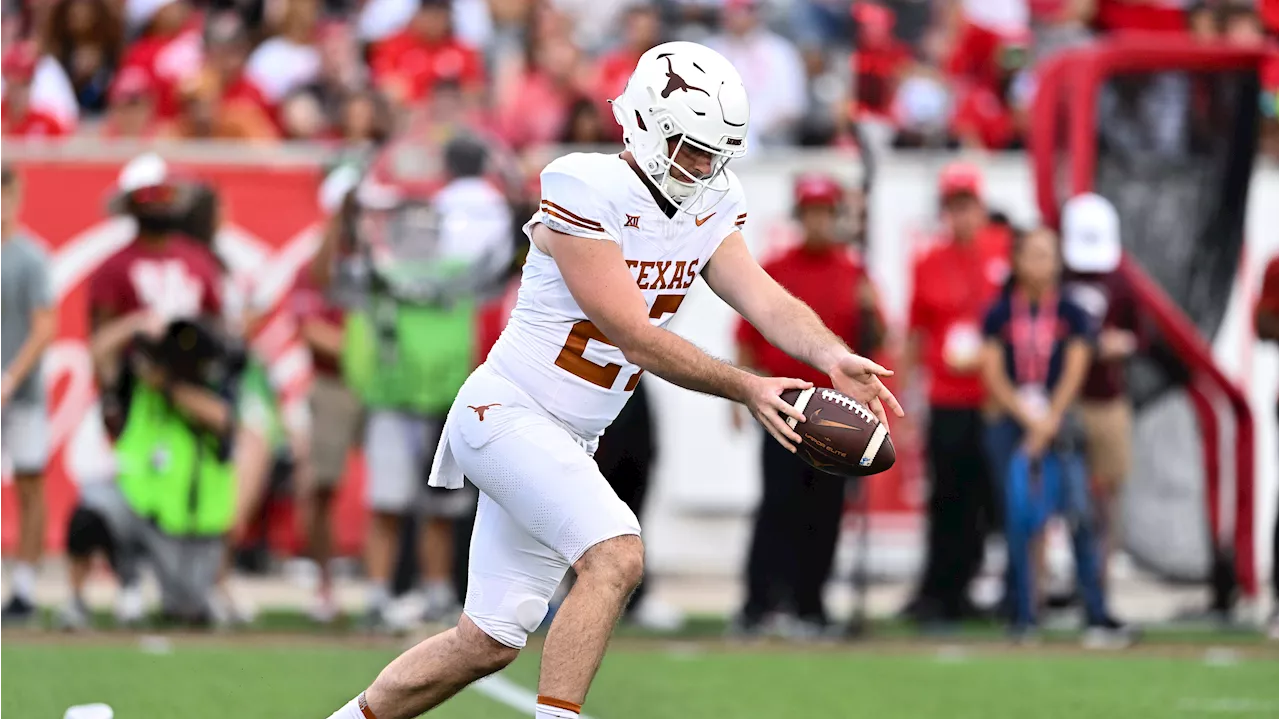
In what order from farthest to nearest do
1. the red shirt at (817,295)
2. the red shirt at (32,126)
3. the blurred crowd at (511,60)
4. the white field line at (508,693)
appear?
1. the blurred crowd at (511,60)
2. the red shirt at (32,126)
3. the red shirt at (817,295)
4. the white field line at (508,693)

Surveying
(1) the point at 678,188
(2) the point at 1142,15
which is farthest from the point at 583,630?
(2) the point at 1142,15

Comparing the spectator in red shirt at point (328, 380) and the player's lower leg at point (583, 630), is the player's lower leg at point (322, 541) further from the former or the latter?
the player's lower leg at point (583, 630)

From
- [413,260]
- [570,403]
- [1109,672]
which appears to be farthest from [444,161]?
[570,403]

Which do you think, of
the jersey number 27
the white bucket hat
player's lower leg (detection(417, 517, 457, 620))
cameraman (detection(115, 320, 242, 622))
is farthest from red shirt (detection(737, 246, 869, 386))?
the jersey number 27

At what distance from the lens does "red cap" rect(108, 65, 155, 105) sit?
534 inches

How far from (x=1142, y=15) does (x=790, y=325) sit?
10.6 metres

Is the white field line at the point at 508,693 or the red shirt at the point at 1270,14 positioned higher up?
the red shirt at the point at 1270,14

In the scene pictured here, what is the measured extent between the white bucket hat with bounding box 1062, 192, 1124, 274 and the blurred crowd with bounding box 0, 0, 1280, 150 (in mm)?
2331

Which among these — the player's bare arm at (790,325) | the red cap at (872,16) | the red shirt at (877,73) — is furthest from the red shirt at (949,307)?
the player's bare arm at (790,325)

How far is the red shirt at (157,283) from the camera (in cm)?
1055

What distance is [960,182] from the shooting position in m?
11.5

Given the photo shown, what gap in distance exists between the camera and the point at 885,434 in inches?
209

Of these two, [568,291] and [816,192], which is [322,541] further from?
[568,291]

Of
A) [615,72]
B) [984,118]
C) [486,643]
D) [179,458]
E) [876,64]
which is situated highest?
[876,64]
